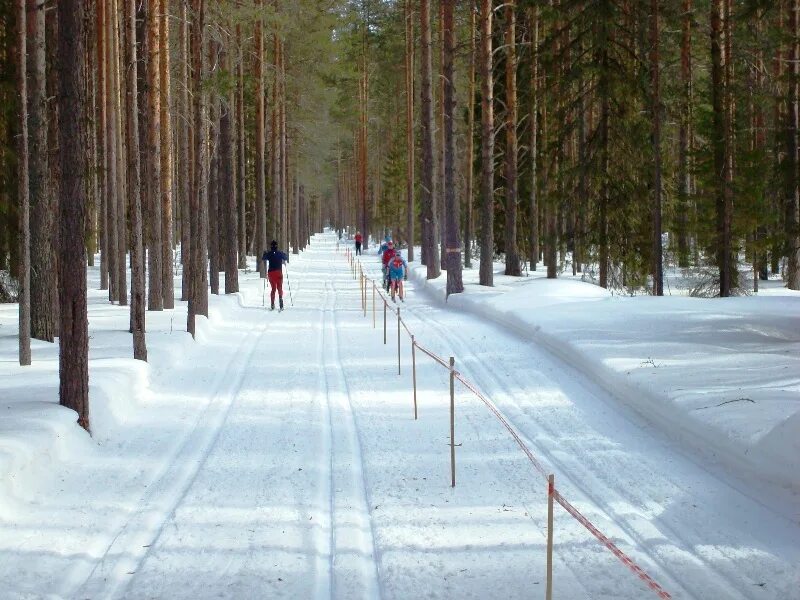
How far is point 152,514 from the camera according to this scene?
23.7ft

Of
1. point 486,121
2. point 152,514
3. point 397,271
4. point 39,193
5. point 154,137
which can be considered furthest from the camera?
point 397,271

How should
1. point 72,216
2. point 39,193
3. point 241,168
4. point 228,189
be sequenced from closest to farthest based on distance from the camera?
1. point 72,216
2. point 39,193
3. point 228,189
4. point 241,168

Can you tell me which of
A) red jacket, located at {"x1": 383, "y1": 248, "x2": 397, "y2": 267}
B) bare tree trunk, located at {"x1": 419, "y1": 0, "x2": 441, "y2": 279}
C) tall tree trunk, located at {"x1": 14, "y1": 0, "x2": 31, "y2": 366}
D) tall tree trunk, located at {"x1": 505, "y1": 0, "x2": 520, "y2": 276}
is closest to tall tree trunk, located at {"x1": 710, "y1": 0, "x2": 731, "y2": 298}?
tall tree trunk, located at {"x1": 505, "y1": 0, "x2": 520, "y2": 276}

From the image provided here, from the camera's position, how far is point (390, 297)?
2858 cm

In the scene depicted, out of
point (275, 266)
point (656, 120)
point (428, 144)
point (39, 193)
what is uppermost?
point (428, 144)

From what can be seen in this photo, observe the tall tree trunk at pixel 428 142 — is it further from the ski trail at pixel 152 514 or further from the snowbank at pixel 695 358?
the ski trail at pixel 152 514

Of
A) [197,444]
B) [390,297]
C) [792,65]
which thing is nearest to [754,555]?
[197,444]

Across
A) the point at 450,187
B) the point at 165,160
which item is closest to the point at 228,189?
the point at 450,187

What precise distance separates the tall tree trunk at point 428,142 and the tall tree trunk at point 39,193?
17094mm

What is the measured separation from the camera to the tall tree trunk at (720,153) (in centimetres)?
2062

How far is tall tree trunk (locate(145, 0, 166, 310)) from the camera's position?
1559cm

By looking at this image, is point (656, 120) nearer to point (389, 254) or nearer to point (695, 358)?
point (389, 254)

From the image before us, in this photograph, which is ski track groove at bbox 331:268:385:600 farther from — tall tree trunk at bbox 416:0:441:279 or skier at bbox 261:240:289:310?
tall tree trunk at bbox 416:0:441:279

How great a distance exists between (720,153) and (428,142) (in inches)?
486
